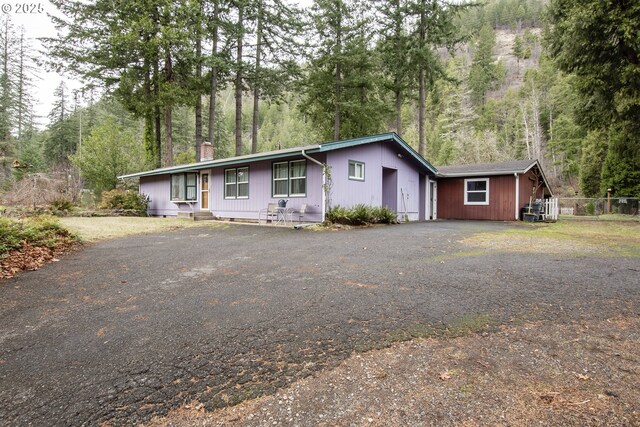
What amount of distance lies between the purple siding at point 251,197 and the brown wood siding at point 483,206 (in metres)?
8.68

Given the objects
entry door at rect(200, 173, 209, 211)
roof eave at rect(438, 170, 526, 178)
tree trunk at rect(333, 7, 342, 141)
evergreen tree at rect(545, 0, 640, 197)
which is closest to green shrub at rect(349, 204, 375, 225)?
roof eave at rect(438, 170, 526, 178)

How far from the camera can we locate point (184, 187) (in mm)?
16844

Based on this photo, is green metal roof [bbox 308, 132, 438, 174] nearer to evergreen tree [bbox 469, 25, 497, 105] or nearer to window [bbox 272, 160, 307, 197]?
window [bbox 272, 160, 307, 197]

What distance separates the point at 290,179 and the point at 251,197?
2311mm

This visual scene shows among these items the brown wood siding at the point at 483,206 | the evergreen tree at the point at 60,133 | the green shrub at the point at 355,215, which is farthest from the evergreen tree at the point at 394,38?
the evergreen tree at the point at 60,133

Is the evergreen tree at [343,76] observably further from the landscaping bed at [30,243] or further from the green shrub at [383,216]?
the landscaping bed at [30,243]

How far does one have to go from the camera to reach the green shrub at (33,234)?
5324 mm

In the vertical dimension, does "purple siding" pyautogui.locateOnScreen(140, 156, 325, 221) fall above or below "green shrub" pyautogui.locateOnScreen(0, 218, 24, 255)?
above

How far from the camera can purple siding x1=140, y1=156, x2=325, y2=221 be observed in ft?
37.9

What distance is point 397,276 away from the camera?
436 cm

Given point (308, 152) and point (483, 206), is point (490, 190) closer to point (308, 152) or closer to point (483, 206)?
point (483, 206)

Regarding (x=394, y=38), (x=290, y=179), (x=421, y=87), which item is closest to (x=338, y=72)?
(x=394, y=38)

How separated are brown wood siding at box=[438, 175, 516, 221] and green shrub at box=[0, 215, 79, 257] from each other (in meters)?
15.6

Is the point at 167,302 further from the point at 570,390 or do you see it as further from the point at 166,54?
the point at 166,54
